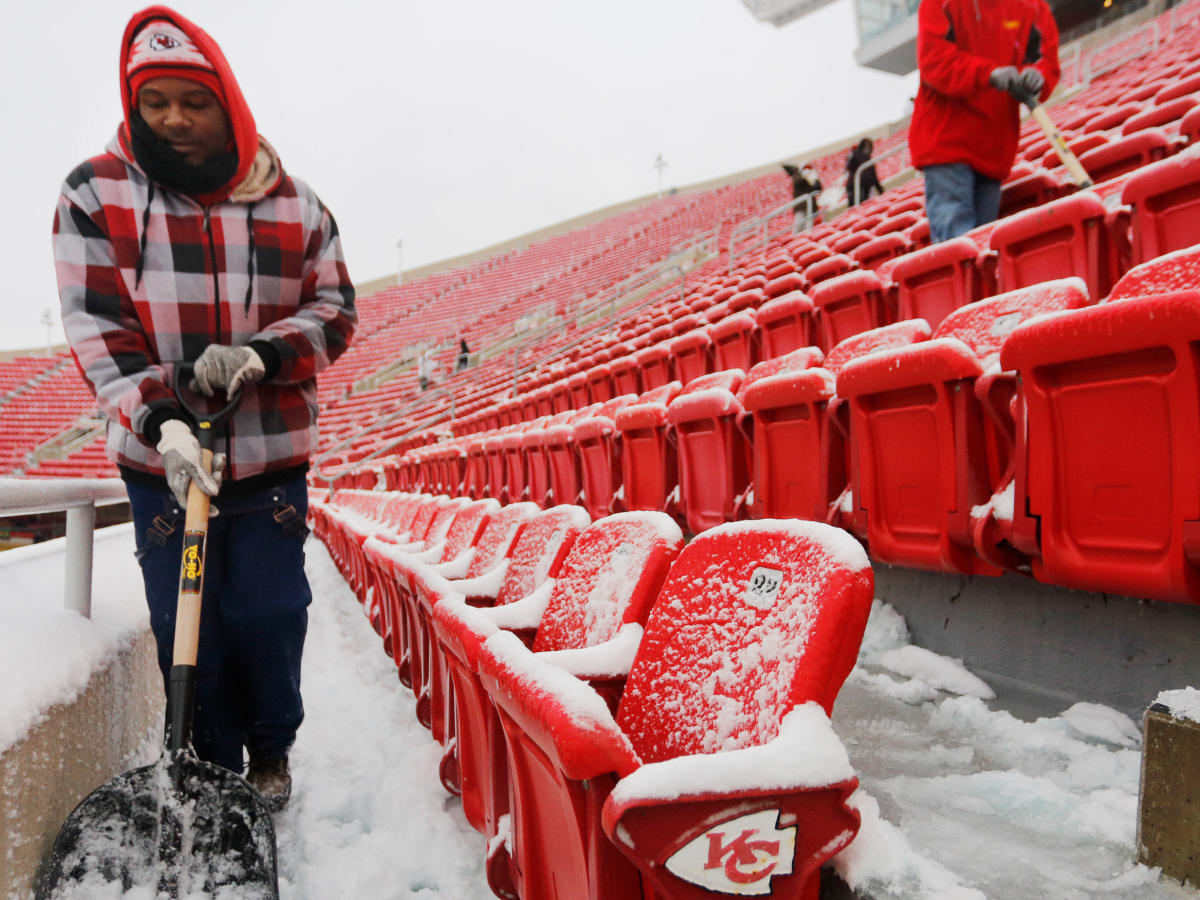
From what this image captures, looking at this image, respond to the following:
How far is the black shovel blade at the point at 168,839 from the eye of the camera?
0.76m

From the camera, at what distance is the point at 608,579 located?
2.82ft

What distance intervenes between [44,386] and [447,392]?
26.5ft

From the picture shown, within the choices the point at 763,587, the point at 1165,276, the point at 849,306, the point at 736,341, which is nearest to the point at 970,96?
the point at 849,306

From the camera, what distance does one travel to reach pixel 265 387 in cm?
106

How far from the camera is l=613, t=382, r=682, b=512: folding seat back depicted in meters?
1.69

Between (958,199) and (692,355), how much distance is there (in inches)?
34.8

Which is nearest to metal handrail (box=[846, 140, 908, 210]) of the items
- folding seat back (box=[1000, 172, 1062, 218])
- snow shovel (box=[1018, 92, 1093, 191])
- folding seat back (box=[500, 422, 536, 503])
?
folding seat back (box=[1000, 172, 1062, 218])

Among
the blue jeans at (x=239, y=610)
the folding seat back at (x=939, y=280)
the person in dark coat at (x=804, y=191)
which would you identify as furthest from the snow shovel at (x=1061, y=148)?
the person in dark coat at (x=804, y=191)

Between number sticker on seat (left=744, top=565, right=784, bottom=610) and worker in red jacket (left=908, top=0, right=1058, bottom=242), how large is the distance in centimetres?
179

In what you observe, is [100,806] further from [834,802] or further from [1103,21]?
[1103,21]

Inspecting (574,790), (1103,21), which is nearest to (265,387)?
(574,790)

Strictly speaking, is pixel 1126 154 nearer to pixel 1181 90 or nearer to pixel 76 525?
pixel 1181 90

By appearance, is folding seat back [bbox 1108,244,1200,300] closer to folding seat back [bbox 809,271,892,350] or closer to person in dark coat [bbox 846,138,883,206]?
folding seat back [bbox 809,271,892,350]

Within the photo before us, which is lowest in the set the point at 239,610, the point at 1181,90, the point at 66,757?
the point at 66,757
